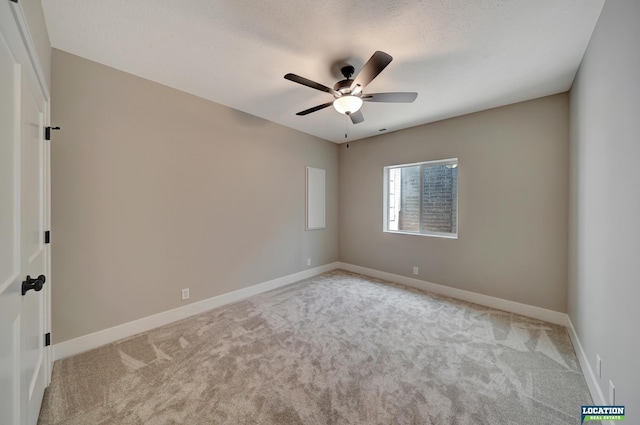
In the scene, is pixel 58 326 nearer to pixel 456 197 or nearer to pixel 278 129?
pixel 278 129

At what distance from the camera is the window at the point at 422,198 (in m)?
3.55

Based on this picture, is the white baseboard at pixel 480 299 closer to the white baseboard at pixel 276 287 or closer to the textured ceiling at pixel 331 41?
the white baseboard at pixel 276 287

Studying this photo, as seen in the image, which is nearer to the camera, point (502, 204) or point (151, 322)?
point (151, 322)

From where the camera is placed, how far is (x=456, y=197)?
3.46m

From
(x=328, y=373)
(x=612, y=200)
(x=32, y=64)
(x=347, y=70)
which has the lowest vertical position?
(x=328, y=373)

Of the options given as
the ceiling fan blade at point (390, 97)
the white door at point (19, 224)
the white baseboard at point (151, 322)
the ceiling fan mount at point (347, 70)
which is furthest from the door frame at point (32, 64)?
the ceiling fan blade at point (390, 97)

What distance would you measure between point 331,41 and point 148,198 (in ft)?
7.85

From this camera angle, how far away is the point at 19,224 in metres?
1.16

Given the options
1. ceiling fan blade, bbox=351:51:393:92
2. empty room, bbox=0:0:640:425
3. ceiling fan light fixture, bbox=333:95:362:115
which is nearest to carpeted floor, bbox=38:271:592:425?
empty room, bbox=0:0:640:425

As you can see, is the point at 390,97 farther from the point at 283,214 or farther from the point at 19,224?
the point at 19,224
